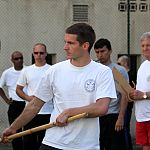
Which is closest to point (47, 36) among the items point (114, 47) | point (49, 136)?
point (114, 47)

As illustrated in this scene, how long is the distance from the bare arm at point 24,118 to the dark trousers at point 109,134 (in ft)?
8.85

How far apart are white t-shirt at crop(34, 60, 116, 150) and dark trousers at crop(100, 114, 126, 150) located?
2758 mm

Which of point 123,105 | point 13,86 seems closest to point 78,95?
point 123,105

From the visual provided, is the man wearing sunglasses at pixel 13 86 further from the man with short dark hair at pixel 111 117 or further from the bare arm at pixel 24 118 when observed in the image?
the bare arm at pixel 24 118

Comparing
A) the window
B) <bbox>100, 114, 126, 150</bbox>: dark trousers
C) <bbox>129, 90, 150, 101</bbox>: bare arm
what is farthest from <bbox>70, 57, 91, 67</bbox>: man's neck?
the window

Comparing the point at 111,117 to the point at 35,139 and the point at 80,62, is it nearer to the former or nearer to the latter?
the point at 35,139

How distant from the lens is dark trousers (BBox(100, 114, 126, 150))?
8.02m

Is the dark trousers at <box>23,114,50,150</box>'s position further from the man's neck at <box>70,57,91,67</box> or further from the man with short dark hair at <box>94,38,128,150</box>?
the man's neck at <box>70,57,91,67</box>

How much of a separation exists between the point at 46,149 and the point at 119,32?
26.1 feet

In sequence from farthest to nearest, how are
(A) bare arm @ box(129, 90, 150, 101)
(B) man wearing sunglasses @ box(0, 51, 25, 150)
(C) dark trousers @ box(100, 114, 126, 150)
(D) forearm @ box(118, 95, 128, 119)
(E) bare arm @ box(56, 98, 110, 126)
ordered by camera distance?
(B) man wearing sunglasses @ box(0, 51, 25, 150) → (C) dark trousers @ box(100, 114, 126, 150) → (D) forearm @ box(118, 95, 128, 119) → (A) bare arm @ box(129, 90, 150, 101) → (E) bare arm @ box(56, 98, 110, 126)

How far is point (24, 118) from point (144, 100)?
2317mm

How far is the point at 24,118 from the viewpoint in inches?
210

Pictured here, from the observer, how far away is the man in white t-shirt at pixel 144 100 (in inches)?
285

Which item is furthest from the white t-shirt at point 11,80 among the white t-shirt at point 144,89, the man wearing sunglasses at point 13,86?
the white t-shirt at point 144,89
